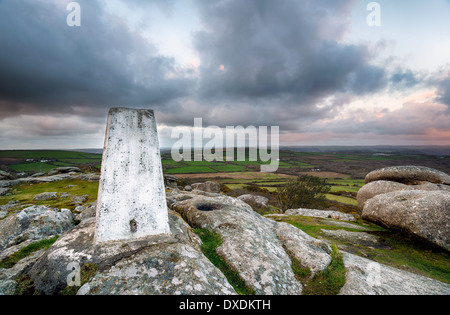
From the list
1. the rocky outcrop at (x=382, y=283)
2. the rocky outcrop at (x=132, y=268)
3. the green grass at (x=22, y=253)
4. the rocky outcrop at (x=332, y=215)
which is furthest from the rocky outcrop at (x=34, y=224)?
the rocky outcrop at (x=332, y=215)

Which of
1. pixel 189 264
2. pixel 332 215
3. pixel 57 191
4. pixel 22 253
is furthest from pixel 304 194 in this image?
pixel 57 191

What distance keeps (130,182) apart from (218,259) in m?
4.35

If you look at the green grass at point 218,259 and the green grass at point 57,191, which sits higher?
the green grass at point 218,259

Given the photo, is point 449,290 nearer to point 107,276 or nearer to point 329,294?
point 329,294

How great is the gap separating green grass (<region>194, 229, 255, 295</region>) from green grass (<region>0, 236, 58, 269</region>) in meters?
6.40

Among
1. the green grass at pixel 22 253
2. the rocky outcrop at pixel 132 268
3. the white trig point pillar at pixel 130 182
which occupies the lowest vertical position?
the green grass at pixel 22 253

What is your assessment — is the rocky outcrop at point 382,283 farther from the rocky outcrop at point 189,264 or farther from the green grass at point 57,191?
the green grass at point 57,191

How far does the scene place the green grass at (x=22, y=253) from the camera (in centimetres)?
647

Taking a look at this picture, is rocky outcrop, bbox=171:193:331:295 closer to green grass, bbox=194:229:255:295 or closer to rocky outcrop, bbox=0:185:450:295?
rocky outcrop, bbox=0:185:450:295

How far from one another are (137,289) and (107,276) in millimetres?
940

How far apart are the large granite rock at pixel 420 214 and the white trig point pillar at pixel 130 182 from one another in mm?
16044

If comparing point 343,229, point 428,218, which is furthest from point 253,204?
point 428,218
